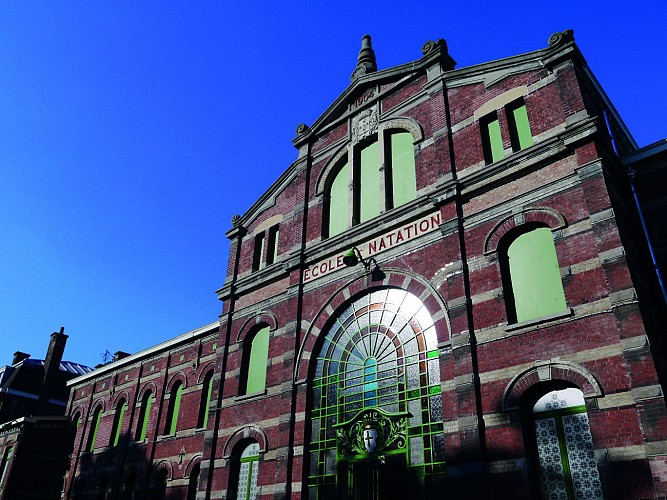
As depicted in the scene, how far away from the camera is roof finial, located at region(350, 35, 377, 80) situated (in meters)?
20.4

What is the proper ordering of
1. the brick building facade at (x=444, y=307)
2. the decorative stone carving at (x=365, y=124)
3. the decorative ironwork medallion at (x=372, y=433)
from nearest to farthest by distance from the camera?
the brick building facade at (x=444, y=307) < the decorative ironwork medallion at (x=372, y=433) < the decorative stone carving at (x=365, y=124)

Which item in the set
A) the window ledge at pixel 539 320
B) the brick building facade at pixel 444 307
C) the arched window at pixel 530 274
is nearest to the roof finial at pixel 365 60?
the brick building facade at pixel 444 307

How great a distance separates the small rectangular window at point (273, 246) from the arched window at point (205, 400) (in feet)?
19.5

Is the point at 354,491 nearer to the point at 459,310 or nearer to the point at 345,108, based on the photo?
the point at 459,310

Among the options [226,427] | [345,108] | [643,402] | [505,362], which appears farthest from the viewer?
[345,108]

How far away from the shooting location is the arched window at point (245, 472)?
1630 cm

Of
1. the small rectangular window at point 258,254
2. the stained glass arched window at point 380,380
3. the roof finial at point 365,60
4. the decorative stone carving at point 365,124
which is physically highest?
the roof finial at point 365,60

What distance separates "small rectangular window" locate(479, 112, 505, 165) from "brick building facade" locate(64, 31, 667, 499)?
0.21ft

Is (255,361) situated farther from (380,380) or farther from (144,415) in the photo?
(144,415)

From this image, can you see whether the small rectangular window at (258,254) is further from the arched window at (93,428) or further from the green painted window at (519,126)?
the arched window at (93,428)

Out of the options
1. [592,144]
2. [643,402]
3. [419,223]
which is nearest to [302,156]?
[419,223]

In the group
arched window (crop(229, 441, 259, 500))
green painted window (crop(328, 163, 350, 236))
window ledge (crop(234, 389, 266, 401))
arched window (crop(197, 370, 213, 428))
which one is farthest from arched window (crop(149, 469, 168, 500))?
green painted window (crop(328, 163, 350, 236))

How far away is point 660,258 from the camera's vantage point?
536 inches

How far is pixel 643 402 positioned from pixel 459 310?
4365mm
